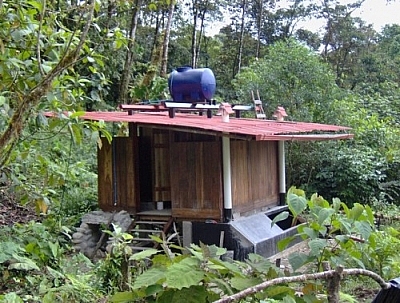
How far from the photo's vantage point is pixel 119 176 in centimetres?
823

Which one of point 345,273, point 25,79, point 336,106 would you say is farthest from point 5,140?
point 336,106

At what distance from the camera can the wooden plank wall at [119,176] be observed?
8133mm

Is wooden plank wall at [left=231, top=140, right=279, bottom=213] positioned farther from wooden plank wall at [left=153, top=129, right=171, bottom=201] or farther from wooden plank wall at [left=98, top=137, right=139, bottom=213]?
wooden plank wall at [left=98, top=137, right=139, bottom=213]

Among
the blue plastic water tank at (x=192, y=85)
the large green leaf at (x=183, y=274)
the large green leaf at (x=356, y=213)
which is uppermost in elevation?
the blue plastic water tank at (x=192, y=85)

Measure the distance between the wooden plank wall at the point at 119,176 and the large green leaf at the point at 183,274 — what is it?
658 cm

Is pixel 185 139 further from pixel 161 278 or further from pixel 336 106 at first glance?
pixel 161 278

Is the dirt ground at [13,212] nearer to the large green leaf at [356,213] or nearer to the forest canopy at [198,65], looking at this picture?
the forest canopy at [198,65]

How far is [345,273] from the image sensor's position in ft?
4.57

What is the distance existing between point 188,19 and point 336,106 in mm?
10930

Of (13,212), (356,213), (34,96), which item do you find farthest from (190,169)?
(356,213)

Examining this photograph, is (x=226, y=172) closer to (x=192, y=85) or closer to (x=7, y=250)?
(x=192, y=85)

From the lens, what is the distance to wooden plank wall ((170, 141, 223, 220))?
7504 mm

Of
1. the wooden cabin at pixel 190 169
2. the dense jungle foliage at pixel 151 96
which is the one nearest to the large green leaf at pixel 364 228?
the dense jungle foliage at pixel 151 96

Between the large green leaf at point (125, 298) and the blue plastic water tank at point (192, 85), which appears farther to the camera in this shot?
the blue plastic water tank at point (192, 85)
